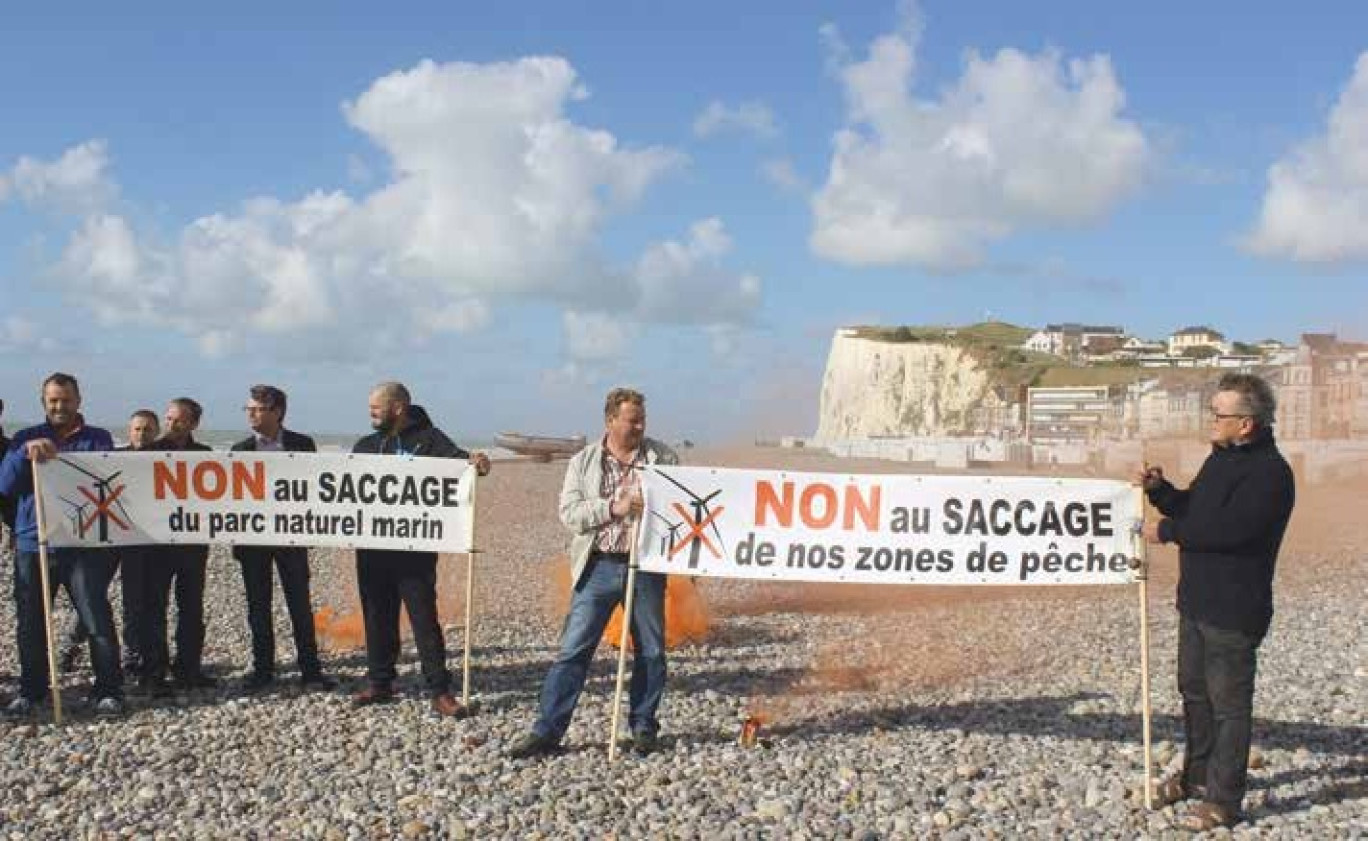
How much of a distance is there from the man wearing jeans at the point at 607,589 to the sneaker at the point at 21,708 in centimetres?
368

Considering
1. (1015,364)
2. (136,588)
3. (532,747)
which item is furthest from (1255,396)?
(1015,364)

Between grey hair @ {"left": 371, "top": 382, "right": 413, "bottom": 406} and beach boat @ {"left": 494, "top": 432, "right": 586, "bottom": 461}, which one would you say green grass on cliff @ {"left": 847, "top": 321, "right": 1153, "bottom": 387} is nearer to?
beach boat @ {"left": 494, "top": 432, "right": 586, "bottom": 461}

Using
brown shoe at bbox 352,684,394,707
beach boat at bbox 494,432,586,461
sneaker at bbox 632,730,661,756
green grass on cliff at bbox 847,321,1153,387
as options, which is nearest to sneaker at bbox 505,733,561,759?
sneaker at bbox 632,730,661,756

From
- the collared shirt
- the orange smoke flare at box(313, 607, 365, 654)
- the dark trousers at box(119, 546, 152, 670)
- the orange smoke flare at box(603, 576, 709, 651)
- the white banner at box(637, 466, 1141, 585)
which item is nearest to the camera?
the white banner at box(637, 466, 1141, 585)

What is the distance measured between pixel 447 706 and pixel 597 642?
4.95ft

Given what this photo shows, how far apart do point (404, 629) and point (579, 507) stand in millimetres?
5243

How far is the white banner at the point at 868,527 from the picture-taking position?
6844 mm

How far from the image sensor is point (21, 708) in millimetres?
7957

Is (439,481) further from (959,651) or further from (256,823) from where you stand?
(959,651)

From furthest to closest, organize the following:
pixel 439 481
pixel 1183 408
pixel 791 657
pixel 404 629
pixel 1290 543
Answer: pixel 1183 408 → pixel 1290 543 → pixel 404 629 → pixel 791 657 → pixel 439 481

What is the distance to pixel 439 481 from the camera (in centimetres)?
802

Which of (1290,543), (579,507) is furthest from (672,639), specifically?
(1290,543)

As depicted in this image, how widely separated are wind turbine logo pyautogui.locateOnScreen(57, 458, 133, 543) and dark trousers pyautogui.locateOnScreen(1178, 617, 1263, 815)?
6955 millimetres

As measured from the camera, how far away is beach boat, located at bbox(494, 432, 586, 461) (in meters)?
64.1
